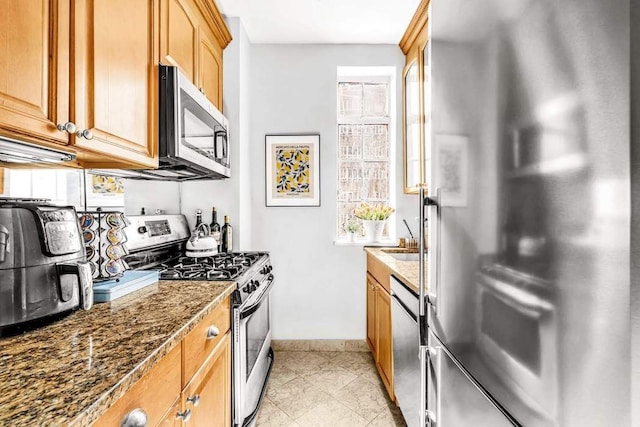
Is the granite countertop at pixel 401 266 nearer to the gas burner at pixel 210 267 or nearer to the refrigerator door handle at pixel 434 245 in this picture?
the refrigerator door handle at pixel 434 245

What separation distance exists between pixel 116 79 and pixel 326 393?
2087 mm

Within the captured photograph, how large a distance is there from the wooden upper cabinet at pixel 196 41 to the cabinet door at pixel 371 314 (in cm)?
175

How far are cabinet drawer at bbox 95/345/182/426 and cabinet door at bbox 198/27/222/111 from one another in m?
1.65

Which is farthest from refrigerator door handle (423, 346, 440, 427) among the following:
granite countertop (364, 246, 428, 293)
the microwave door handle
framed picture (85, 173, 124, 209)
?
framed picture (85, 173, 124, 209)

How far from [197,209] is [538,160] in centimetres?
222

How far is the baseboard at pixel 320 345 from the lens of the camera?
9.46 feet

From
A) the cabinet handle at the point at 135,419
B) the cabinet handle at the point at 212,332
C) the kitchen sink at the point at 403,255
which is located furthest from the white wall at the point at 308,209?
the cabinet handle at the point at 135,419

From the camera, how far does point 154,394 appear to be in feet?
2.68

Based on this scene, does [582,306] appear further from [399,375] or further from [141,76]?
[141,76]

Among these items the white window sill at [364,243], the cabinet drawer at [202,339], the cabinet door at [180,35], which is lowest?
the cabinet drawer at [202,339]

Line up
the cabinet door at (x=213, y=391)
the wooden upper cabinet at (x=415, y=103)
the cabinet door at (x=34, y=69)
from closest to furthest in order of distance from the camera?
the cabinet door at (x=34, y=69) < the cabinet door at (x=213, y=391) < the wooden upper cabinet at (x=415, y=103)

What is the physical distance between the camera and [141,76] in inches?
54.4

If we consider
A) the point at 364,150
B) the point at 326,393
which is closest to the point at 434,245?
the point at 326,393

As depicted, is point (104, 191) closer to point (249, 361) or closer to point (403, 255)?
point (249, 361)
